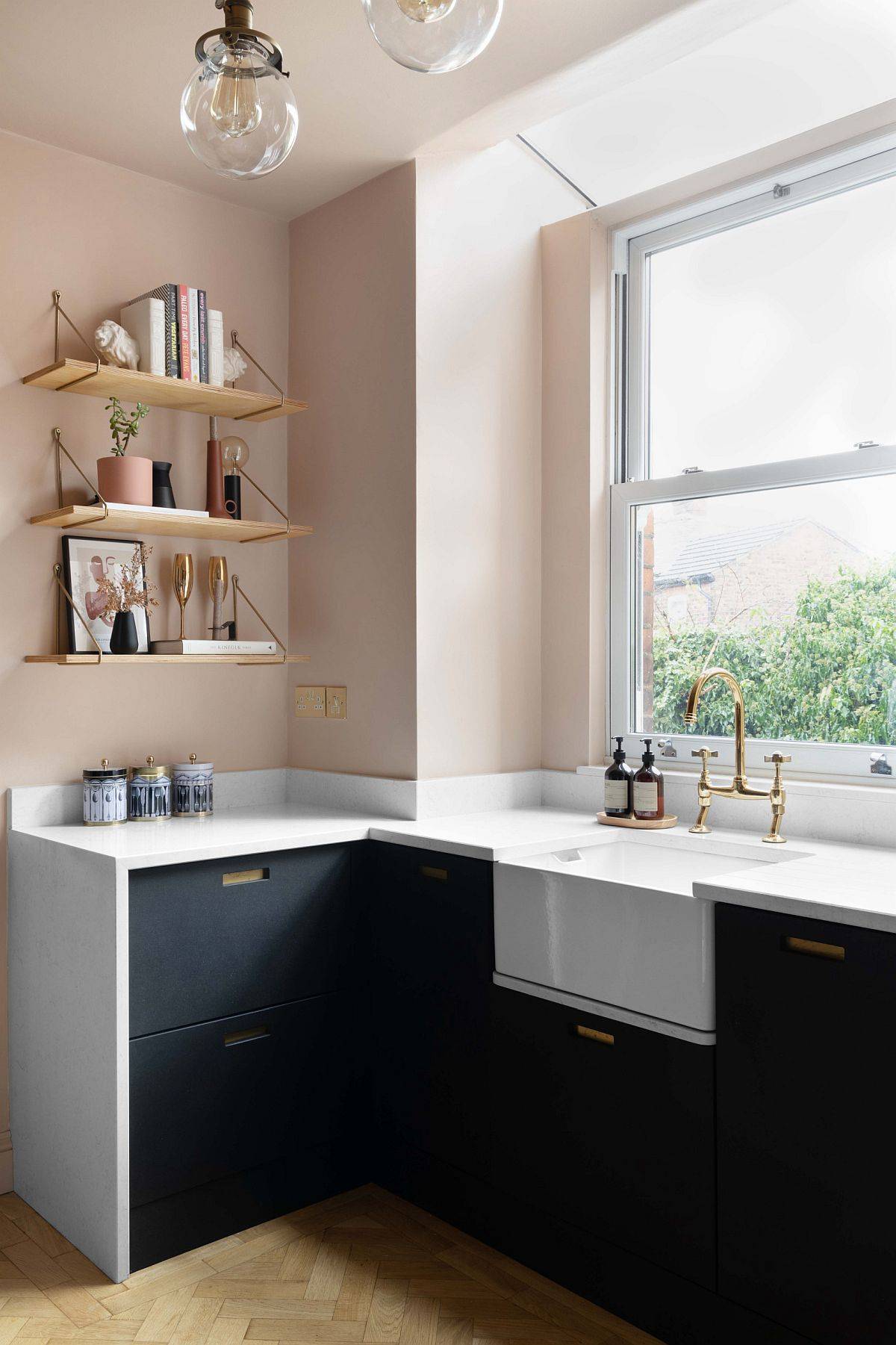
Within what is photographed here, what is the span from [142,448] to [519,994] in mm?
1715

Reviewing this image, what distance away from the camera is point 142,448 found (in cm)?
286

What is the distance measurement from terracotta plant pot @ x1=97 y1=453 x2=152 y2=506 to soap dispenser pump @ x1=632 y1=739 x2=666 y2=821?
1.40m

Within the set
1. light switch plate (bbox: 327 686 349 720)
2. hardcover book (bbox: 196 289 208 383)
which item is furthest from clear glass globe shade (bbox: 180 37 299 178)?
light switch plate (bbox: 327 686 349 720)

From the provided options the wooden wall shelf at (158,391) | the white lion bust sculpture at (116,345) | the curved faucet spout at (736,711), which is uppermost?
the white lion bust sculpture at (116,345)

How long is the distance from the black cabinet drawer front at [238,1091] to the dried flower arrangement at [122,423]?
1425 mm

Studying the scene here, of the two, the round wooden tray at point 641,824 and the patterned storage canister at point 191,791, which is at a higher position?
the patterned storage canister at point 191,791

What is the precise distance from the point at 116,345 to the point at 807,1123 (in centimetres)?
→ 226

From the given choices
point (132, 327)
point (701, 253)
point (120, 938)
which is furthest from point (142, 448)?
point (701, 253)

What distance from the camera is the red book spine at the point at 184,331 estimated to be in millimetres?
2719

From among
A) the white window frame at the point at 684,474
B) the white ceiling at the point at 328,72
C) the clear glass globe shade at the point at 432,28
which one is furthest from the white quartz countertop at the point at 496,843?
the white ceiling at the point at 328,72

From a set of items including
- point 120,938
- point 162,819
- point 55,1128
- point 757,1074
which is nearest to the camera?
point 757,1074

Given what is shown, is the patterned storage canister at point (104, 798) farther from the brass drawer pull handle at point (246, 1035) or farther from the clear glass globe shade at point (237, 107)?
the clear glass globe shade at point (237, 107)

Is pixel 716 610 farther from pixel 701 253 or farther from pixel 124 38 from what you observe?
pixel 124 38

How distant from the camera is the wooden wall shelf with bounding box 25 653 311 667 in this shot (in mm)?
2518
